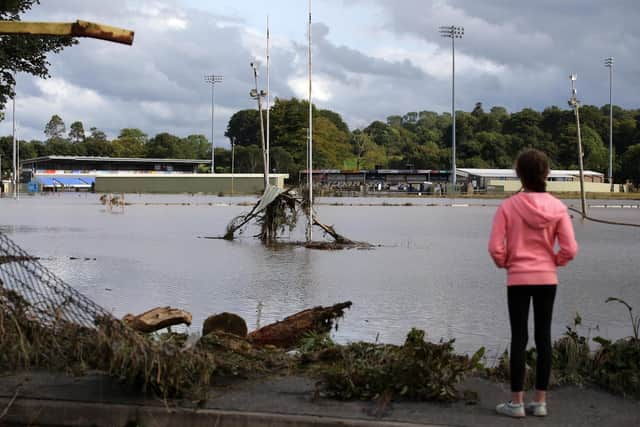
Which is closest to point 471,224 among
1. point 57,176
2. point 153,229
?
point 153,229

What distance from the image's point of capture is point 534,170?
18.5ft

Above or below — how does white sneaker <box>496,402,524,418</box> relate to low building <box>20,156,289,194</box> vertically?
below

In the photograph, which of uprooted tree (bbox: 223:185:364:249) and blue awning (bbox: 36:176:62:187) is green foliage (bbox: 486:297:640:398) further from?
blue awning (bbox: 36:176:62:187)

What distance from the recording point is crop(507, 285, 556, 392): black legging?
5.58 metres

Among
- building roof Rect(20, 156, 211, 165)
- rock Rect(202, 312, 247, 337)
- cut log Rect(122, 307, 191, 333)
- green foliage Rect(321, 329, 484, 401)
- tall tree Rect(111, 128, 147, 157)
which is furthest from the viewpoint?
tall tree Rect(111, 128, 147, 157)

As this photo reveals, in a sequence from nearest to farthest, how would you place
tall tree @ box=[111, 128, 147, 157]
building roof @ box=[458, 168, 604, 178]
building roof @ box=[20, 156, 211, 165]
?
1. building roof @ box=[458, 168, 604, 178]
2. building roof @ box=[20, 156, 211, 165]
3. tall tree @ box=[111, 128, 147, 157]

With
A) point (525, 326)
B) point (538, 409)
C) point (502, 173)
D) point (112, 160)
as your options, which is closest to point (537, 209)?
point (525, 326)

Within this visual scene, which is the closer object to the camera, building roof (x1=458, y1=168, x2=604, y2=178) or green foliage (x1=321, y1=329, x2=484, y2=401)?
green foliage (x1=321, y1=329, x2=484, y2=401)

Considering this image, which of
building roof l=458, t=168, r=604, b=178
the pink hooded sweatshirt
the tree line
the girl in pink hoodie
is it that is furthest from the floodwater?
the tree line

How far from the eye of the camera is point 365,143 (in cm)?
17338

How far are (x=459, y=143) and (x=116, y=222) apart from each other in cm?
12458

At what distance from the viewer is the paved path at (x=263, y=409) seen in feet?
17.6

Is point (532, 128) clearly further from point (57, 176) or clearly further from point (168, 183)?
point (57, 176)

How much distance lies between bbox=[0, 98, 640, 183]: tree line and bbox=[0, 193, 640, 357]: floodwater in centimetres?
11510
